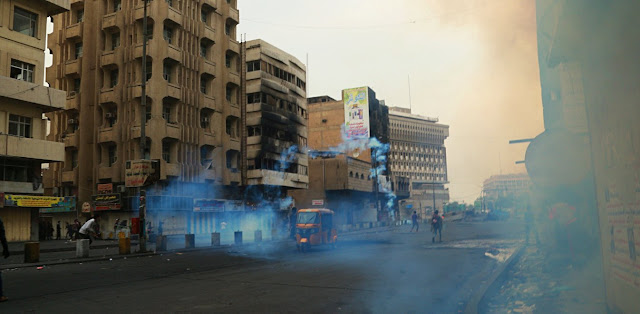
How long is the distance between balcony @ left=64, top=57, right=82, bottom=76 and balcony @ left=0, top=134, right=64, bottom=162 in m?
13.0

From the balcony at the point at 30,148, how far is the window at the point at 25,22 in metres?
7.83

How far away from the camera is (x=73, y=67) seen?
147 ft

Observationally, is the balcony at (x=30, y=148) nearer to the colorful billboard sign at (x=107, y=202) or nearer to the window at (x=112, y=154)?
the colorful billboard sign at (x=107, y=202)

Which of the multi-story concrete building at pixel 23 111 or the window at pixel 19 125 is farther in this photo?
the window at pixel 19 125

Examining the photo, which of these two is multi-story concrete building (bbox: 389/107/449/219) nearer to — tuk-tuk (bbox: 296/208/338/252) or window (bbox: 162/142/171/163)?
window (bbox: 162/142/171/163)

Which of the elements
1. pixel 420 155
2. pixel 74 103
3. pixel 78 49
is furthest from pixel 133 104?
pixel 420 155

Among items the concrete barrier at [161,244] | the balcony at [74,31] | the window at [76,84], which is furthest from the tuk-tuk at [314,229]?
the balcony at [74,31]

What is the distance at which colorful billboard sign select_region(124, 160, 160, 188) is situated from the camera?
926 inches

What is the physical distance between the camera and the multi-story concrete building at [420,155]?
160012 millimetres

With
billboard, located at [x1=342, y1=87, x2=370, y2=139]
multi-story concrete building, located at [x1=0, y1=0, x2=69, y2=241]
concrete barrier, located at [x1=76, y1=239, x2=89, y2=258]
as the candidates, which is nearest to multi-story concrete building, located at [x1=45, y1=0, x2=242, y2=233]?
multi-story concrete building, located at [x1=0, y1=0, x2=69, y2=241]

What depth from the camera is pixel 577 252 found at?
51.6ft

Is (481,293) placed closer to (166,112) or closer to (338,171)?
(166,112)

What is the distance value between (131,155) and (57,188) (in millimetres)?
9544

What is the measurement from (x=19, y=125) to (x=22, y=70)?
390cm
